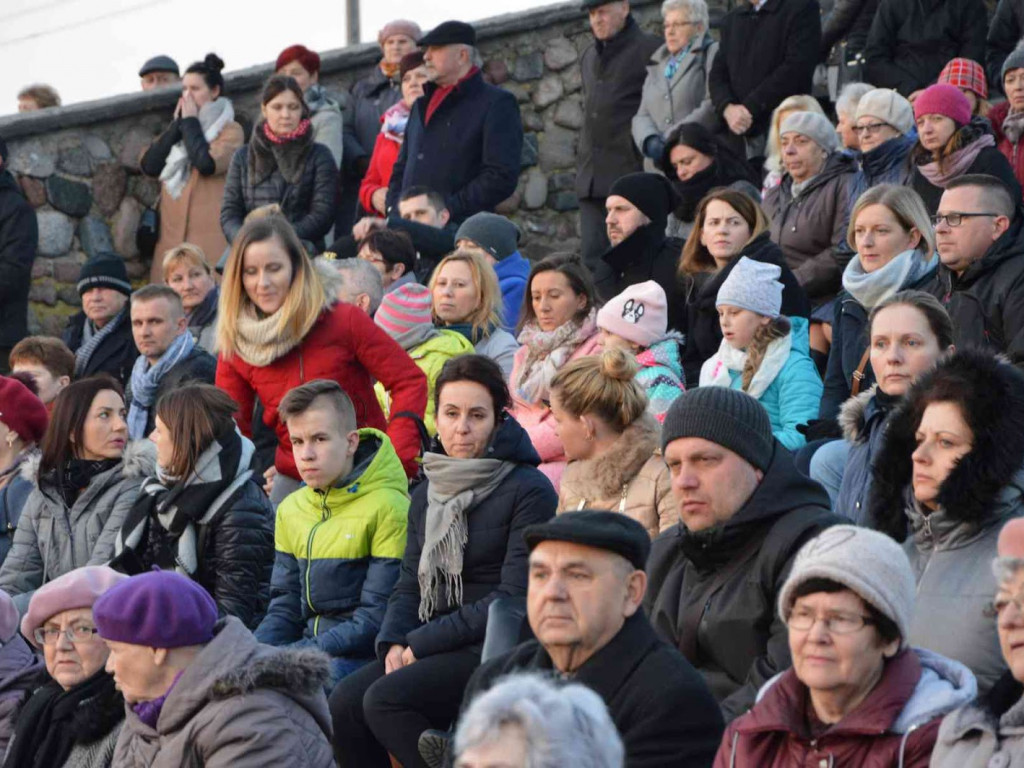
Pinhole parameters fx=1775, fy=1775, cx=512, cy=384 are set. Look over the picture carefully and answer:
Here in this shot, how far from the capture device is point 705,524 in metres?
4.70

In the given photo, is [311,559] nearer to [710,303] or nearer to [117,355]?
[710,303]

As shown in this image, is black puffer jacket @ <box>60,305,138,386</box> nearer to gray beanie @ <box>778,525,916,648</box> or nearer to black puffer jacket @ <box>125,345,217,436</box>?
black puffer jacket @ <box>125,345,217,436</box>

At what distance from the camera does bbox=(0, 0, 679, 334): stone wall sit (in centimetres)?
1185

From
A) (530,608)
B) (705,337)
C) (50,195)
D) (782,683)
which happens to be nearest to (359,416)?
(705,337)

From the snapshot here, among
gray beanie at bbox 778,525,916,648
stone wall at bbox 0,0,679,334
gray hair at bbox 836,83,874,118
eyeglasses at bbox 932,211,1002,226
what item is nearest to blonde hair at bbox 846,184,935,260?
eyeglasses at bbox 932,211,1002,226

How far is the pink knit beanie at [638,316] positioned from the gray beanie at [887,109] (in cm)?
234

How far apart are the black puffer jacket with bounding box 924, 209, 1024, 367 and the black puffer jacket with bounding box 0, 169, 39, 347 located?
618cm

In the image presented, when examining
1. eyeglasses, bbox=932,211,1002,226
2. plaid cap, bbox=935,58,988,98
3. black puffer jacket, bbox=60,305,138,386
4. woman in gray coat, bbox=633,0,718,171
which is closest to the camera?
eyeglasses, bbox=932,211,1002,226

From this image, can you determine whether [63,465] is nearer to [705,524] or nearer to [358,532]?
[358,532]

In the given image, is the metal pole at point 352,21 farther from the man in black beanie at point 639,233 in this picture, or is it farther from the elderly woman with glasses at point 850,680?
the elderly woman with glasses at point 850,680

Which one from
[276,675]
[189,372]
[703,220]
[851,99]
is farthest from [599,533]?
[851,99]

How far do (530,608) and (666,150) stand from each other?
611cm

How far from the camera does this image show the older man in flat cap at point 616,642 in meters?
4.08

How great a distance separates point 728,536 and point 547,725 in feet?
4.80
